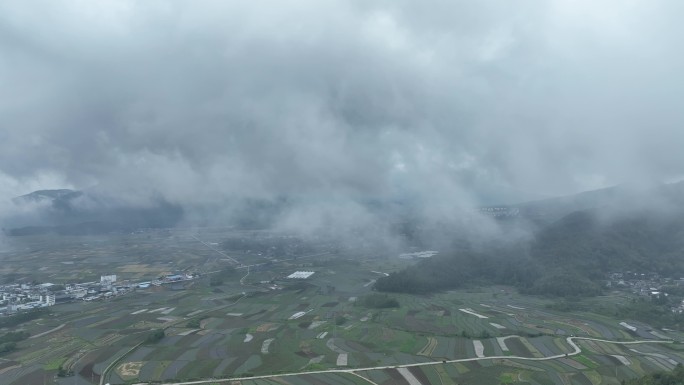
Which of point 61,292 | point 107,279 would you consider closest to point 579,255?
point 107,279

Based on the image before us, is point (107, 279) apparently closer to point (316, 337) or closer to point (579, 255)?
point (316, 337)

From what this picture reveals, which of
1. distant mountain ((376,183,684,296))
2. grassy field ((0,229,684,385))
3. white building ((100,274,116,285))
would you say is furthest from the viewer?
white building ((100,274,116,285))

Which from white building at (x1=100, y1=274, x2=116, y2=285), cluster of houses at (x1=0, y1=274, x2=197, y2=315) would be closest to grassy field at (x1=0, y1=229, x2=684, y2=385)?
white building at (x1=100, y1=274, x2=116, y2=285)

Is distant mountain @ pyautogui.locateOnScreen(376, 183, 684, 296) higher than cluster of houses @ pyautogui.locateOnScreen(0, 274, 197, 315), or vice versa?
cluster of houses @ pyautogui.locateOnScreen(0, 274, 197, 315)

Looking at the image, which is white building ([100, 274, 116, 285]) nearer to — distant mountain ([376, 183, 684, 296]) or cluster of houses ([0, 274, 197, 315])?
cluster of houses ([0, 274, 197, 315])

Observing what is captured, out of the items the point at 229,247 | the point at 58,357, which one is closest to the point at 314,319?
the point at 58,357

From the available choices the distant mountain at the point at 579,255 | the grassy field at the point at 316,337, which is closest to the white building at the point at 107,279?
the grassy field at the point at 316,337
